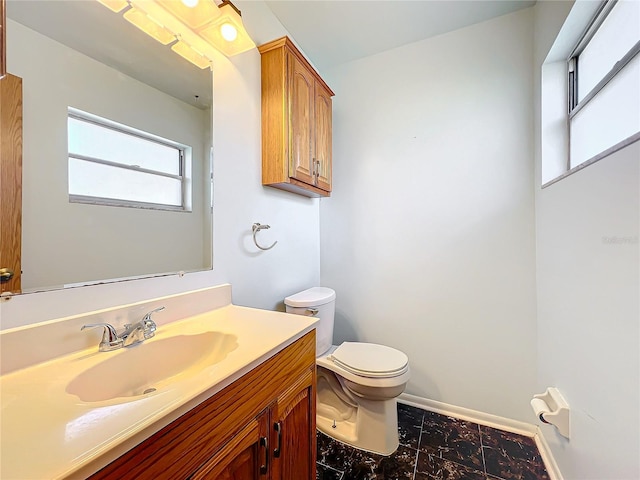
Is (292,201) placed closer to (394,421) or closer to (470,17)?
(394,421)

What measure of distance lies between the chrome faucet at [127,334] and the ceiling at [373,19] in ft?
5.78

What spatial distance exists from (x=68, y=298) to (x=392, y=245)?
1665mm

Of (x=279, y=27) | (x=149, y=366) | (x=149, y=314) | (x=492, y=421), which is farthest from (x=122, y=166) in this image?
(x=492, y=421)

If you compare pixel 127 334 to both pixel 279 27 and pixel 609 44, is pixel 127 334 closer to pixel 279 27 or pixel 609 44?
pixel 279 27

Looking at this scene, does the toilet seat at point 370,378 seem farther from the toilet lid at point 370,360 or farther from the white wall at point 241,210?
the white wall at point 241,210

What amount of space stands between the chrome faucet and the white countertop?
0.08 feet

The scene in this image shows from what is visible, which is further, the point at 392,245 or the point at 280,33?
the point at 392,245

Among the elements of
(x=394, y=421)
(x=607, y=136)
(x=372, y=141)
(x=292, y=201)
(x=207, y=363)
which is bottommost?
(x=394, y=421)

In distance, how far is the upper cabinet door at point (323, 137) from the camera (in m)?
1.70

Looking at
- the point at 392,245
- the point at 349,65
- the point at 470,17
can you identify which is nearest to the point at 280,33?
the point at 349,65

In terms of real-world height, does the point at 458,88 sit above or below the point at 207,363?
above

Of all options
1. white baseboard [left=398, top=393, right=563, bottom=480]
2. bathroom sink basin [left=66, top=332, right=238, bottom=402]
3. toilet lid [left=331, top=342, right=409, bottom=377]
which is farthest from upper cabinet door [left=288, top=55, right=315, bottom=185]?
white baseboard [left=398, top=393, right=563, bottom=480]

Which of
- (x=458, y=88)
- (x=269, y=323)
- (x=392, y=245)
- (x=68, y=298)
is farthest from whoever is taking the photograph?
(x=392, y=245)

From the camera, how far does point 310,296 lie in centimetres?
163
